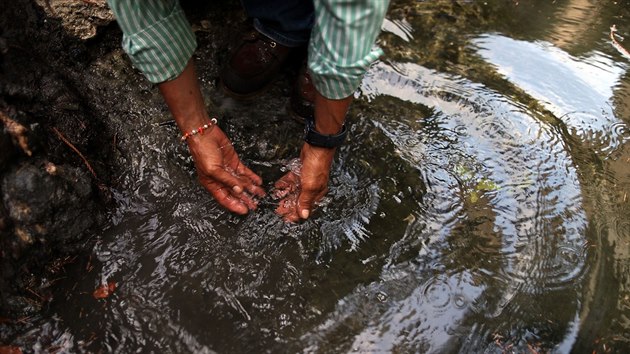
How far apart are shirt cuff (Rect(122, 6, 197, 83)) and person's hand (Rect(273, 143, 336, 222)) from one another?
1.81ft

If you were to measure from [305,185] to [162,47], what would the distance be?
27.7 inches

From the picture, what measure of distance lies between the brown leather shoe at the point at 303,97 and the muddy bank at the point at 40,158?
865 millimetres

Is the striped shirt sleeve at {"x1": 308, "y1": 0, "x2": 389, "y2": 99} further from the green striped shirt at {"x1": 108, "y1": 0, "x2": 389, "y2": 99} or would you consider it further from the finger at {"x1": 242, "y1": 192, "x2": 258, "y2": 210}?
the finger at {"x1": 242, "y1": 192, "x2": 258, "y2": 210}

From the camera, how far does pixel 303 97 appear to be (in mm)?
2258

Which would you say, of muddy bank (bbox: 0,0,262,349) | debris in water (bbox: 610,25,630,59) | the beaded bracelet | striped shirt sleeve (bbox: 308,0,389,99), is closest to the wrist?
the beaded bracelet

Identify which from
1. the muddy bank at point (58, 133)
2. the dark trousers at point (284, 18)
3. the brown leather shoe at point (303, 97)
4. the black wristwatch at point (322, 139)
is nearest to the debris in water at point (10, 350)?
the muddy bank at point (58, 133)

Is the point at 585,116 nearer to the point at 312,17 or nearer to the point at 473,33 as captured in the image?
the point at 473,33

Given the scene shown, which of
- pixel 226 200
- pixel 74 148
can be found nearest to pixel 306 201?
pixel 226 200

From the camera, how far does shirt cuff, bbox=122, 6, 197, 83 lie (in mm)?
1563

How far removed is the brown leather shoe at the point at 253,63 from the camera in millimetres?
2197

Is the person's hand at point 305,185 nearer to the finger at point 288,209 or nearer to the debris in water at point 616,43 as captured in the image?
the finger at point 288,209

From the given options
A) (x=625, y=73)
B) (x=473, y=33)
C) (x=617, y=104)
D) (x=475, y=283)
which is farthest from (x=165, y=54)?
(x=625, y=73)

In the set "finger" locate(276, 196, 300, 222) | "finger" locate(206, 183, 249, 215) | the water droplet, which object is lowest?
the water droplet

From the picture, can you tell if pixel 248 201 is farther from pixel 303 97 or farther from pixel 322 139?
pixel 303 97
